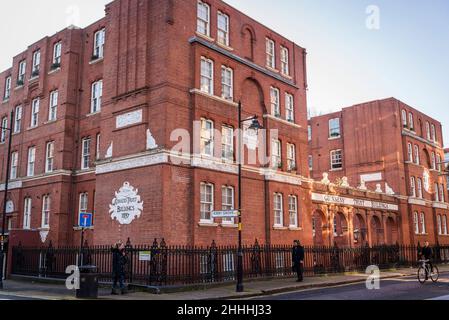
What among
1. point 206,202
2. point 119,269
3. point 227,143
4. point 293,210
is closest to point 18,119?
point 227,143

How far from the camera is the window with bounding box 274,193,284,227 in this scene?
93.8 ft

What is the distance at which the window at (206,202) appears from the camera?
945 inches

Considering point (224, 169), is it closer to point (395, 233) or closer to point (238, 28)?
point (238, 28)

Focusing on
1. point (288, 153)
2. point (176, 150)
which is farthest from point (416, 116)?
point (176, 150)

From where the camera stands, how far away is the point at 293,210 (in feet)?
99.1

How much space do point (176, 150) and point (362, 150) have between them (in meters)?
30.7

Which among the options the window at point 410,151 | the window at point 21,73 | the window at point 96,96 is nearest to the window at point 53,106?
the window at point 96,96

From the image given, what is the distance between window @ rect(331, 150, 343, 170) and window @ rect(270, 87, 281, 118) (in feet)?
73.9

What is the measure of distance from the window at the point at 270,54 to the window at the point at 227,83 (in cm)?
463

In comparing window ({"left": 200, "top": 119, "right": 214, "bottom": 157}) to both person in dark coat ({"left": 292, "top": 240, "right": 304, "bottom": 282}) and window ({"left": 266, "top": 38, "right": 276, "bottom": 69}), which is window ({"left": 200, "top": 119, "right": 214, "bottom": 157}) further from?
window ({"left": 266, "top": 38, "right": 276, "bottom": 69})

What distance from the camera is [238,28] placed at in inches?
1131

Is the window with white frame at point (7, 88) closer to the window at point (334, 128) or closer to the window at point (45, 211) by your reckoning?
the window at point (45, 211)

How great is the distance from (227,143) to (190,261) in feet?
24.0

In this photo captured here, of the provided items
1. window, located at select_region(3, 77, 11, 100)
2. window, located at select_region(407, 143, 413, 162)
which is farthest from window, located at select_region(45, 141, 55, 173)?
window, located at select_region(407, 143, 413, 162)
